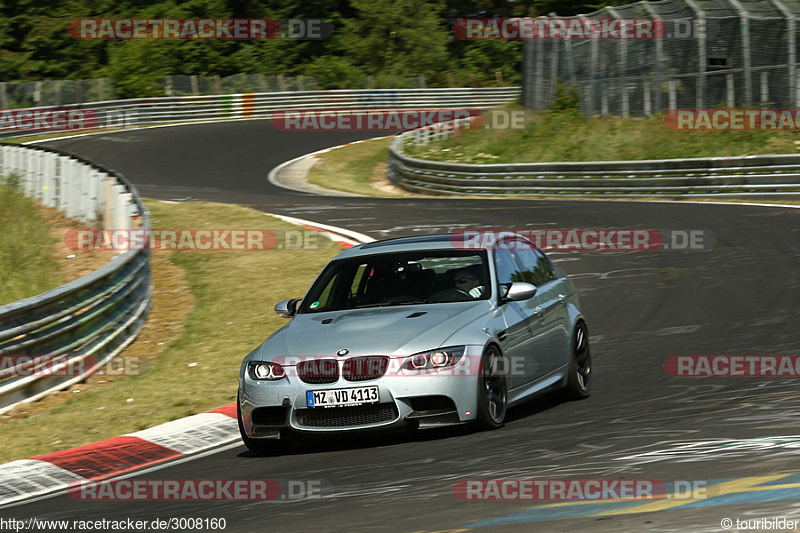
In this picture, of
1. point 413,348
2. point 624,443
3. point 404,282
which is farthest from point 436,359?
point 624,443

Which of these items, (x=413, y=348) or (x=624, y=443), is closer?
(x=624, y=443)

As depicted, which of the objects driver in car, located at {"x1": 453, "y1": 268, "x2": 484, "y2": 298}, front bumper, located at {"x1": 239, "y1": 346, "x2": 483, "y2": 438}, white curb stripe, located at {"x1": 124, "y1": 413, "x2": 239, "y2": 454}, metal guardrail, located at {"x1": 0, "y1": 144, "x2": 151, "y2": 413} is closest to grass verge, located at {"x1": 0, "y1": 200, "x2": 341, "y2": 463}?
metal guardrail, located at {"x1": 0, "y1": 144, "x2": 151, "y2": 413}

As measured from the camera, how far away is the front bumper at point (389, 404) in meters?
7.60

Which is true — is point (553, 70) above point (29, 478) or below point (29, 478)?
above

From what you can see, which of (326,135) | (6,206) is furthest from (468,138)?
(6,206)

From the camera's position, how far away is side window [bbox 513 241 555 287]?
9445 millimetres

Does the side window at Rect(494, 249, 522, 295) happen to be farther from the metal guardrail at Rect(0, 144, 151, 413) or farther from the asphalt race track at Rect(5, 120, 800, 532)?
the metal guardrail at Rect(0, 144, 151, 413)

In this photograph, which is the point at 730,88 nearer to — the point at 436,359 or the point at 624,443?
the point at 436,359

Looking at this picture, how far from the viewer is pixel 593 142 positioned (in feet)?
107

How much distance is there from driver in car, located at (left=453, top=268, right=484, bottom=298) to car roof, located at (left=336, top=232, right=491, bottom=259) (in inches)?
10.2

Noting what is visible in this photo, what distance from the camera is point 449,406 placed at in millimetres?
7672

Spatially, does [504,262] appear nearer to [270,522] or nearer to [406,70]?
[270,522]

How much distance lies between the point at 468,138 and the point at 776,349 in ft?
91.0

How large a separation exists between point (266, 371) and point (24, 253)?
11420mm
